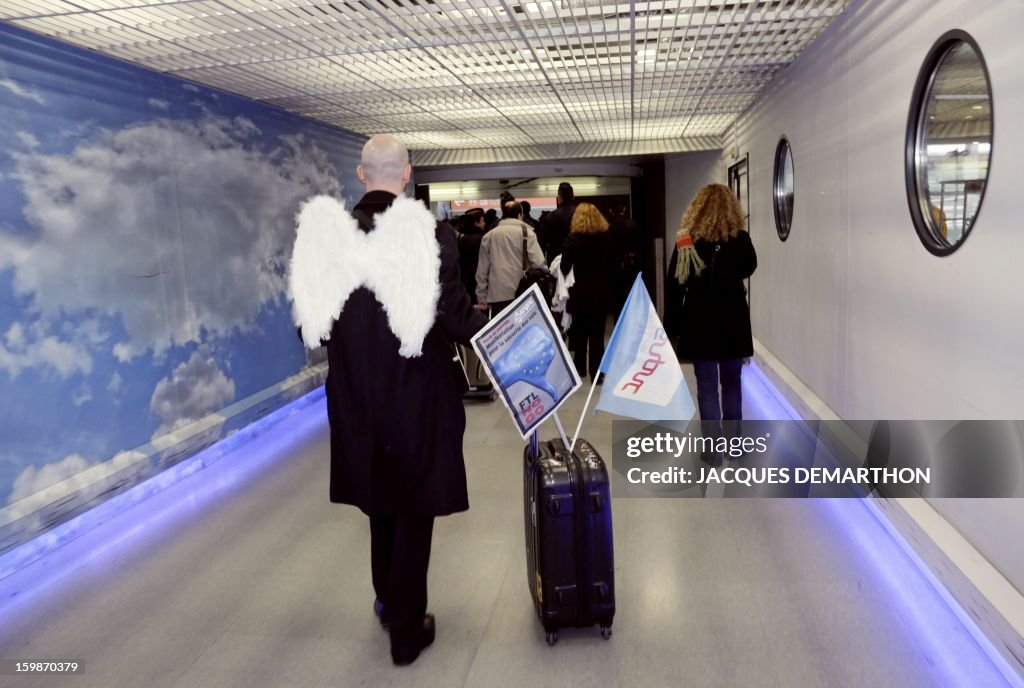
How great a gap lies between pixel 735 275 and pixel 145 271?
3.17 metres

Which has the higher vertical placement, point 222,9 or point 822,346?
point 222,9

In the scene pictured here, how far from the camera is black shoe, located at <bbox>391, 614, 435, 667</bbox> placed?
241 centimetres

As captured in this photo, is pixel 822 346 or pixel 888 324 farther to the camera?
pixel 822 346

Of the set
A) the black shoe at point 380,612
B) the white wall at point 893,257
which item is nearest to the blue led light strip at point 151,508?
the black shoe at point 380,612

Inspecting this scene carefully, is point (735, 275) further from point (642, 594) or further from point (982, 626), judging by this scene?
point (982, 626)

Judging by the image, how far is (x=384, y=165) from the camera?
7.59ft

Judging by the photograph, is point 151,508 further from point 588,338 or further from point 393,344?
point 588,338

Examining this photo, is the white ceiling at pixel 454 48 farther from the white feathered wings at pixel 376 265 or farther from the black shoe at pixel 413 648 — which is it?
the black shoe at pixel 413 648

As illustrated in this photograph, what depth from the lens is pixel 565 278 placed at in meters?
6.05

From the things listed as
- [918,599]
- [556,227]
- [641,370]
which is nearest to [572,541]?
[641,370]

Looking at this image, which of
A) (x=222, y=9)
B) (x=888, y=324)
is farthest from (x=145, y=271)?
(x=888, y=324)

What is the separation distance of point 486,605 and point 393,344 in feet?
3.62

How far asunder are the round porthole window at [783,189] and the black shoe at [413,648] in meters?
4.07

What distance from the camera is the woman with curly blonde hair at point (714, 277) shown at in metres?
3.70
